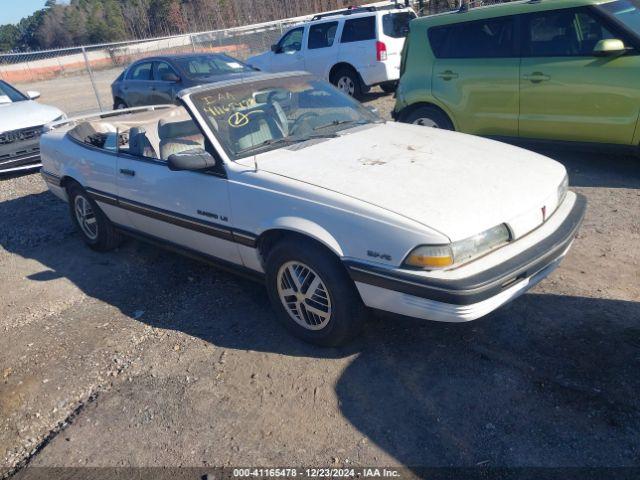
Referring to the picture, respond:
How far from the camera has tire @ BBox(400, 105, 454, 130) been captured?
6.86 m

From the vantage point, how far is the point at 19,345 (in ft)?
13.4

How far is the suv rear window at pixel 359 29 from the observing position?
37.7ft

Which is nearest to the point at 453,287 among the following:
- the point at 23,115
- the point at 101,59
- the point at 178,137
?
the point at 178,137

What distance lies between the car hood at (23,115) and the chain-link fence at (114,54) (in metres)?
6.04

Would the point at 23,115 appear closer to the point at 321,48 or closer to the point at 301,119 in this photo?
the point at 321,48

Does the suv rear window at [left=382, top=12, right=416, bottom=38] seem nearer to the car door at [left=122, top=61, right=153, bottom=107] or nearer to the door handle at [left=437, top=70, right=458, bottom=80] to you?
the car door at [left=122, top=61, right=153, bottom=107]

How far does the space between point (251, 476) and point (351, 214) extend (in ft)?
4.58

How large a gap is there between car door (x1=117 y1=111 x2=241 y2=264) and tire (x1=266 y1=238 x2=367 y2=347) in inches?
19.0

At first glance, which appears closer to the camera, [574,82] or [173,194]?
[173,194]

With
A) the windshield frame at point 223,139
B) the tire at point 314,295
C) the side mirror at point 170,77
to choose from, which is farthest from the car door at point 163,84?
the tire at point 314,295

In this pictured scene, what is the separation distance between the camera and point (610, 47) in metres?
5.38

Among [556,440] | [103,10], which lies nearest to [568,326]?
[556,440]

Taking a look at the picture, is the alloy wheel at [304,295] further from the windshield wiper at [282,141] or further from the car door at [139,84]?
the car door at [139,84]

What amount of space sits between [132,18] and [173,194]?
209 feet
